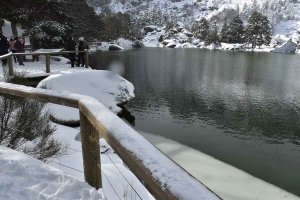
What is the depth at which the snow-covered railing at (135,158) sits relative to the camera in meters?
1.27

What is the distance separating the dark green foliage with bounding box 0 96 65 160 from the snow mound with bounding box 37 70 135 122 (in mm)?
6665

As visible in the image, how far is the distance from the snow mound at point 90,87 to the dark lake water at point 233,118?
164 cm

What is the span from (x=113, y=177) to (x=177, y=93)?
61.4 ft

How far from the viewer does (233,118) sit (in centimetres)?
1788

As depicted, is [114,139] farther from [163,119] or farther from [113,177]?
[163,119]

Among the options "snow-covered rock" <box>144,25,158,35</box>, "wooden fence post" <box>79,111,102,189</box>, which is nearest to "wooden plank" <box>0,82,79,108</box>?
"wooden fence post" <box>79,111,102,189</box>

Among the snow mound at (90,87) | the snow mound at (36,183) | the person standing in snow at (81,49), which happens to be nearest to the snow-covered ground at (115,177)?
the snow mound at (36,183)

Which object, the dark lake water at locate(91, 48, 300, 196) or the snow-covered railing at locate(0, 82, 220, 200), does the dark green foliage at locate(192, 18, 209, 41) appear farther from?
the snow-covered railing at locate(0, 82, 220, 200)

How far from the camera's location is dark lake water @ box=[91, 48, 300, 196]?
12219 mm

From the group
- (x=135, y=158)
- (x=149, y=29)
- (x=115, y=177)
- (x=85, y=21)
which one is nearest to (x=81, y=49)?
(x=115, y=177)

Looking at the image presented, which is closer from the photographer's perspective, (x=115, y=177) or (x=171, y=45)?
(x=115, y=177)

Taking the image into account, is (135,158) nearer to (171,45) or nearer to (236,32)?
(236,32)

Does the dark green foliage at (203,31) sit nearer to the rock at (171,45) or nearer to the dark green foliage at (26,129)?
the rock at (171,45)

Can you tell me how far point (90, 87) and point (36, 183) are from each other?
12283 mm
